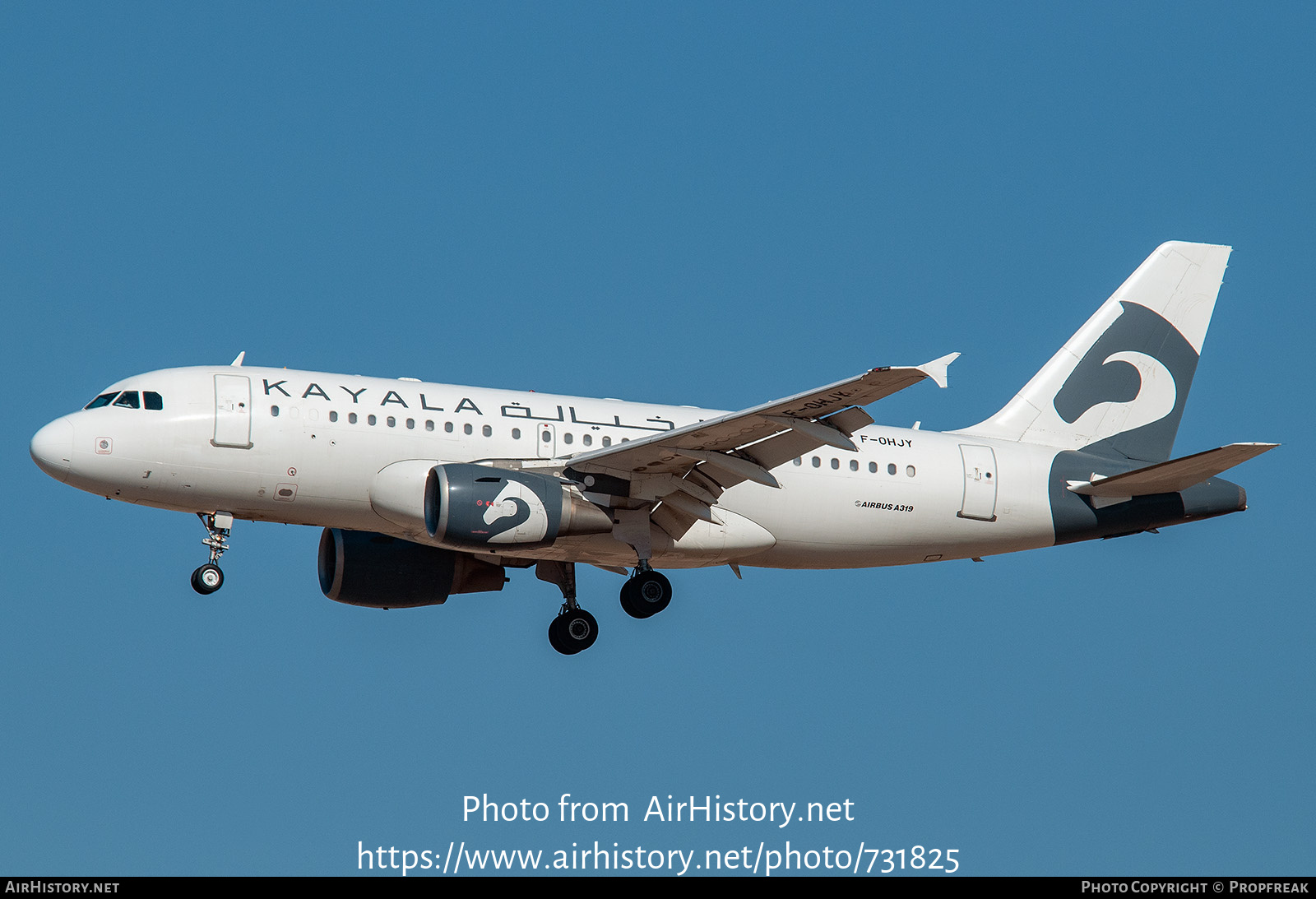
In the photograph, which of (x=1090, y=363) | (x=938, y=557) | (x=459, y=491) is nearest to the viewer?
(x=459, y=491)

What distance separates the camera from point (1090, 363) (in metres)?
36.5

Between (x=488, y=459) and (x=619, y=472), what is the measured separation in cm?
250

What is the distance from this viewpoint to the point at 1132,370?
36.5 meters

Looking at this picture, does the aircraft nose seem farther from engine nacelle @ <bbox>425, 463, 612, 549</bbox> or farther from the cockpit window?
engine nacelle @ <bbox>425, 463, 612, 549</bbox>

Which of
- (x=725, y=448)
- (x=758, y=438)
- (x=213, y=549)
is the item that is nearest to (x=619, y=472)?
(x=725, y=448)

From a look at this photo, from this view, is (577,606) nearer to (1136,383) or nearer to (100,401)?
(100,401)

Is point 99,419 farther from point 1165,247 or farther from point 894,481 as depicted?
point 1165,247

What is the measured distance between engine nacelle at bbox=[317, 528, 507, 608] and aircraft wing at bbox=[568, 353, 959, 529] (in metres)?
4.89

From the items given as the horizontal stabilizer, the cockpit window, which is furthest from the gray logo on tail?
the cockpit window

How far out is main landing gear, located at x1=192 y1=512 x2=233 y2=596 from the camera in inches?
1182

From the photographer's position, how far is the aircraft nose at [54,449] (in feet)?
95.2
